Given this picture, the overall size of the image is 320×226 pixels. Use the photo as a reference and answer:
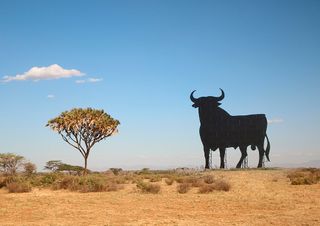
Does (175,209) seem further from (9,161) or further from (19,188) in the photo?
(9,161)

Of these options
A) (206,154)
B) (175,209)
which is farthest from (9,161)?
(175,209)

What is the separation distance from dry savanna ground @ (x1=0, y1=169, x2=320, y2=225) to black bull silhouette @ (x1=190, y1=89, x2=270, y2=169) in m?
16.5

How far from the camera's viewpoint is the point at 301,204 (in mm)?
13125

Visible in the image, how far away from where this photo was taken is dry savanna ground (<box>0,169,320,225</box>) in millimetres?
10477

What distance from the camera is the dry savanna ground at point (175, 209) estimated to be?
34.4 ft

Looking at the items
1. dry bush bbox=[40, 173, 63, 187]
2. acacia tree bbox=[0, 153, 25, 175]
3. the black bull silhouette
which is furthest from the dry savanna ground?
acacia tree bbox=[0, 153, 25, 175]

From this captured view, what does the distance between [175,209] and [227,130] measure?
2227cm

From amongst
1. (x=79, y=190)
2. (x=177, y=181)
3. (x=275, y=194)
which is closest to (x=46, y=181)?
(x=79, y=190)

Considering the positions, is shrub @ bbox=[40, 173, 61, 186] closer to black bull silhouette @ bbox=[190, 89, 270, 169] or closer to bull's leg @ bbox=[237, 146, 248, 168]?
black bull silhouette @ bbox=[190, 89, 270, 169]

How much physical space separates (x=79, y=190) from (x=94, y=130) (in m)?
17.2

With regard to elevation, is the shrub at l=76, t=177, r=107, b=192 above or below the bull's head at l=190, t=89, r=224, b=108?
below

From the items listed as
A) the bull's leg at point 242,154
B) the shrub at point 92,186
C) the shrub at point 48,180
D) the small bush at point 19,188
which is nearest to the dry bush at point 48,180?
the shrub at point 48,180

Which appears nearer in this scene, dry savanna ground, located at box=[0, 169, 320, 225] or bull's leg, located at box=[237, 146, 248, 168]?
dry savanna ground, located at box=[0, 169, 320, 225]

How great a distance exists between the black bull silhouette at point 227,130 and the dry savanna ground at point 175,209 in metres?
16.5
